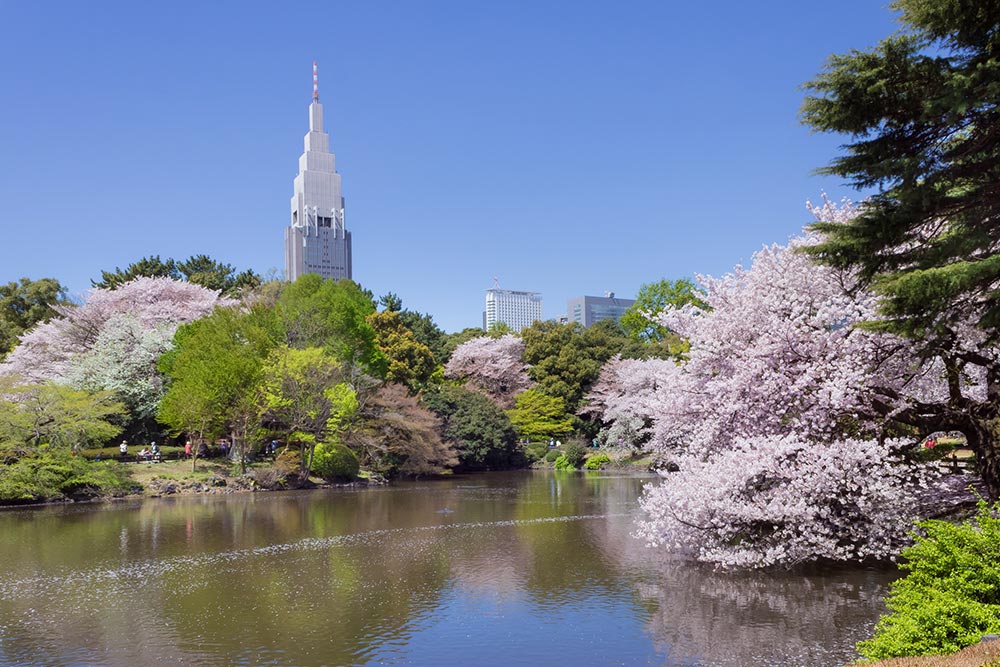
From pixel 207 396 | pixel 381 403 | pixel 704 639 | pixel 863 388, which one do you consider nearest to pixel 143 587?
pixel 704 639

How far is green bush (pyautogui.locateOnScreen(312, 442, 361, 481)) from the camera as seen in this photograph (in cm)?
3269

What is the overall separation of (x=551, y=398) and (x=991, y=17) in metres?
39.1

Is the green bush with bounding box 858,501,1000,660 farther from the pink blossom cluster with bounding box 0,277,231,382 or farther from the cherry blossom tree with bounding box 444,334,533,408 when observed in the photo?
the cherry blossom tree with bounding box 444,334,533,408

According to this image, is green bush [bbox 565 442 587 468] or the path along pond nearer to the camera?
the path along pond

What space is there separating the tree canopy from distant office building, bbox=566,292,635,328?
166158mm

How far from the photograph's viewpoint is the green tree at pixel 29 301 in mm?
44594

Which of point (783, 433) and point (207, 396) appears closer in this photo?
point (783, 433)

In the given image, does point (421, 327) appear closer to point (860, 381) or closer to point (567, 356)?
point (567, 356)

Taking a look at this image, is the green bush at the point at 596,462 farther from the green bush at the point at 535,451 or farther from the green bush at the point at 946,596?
the green bush at the point at 946,596

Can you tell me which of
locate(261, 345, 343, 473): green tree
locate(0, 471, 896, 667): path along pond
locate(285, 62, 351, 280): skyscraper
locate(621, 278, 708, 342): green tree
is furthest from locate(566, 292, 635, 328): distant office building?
locate(0, 471, 896, 667): path along pond

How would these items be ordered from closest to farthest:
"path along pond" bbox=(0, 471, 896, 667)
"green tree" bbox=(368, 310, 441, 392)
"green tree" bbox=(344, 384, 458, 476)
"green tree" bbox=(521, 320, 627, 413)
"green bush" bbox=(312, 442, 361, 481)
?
1. "path along pond" bbox=(0, 471, 896, 667)
2. "green bush" bbox=(312, 442, 361, 481)
3. "green tree" bbox=(344, 384, 458, 476)
4. "green tree" bbox=(368, 310, 441, 392)
5. "green tree" bbox=(521, 320, 627, 413)

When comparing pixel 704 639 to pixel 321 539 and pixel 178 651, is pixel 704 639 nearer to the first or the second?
pixel 178 651

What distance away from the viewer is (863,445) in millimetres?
11695

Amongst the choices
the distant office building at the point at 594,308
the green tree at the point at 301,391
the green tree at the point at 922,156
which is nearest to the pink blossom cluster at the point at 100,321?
the green tree at the point at 301,391
